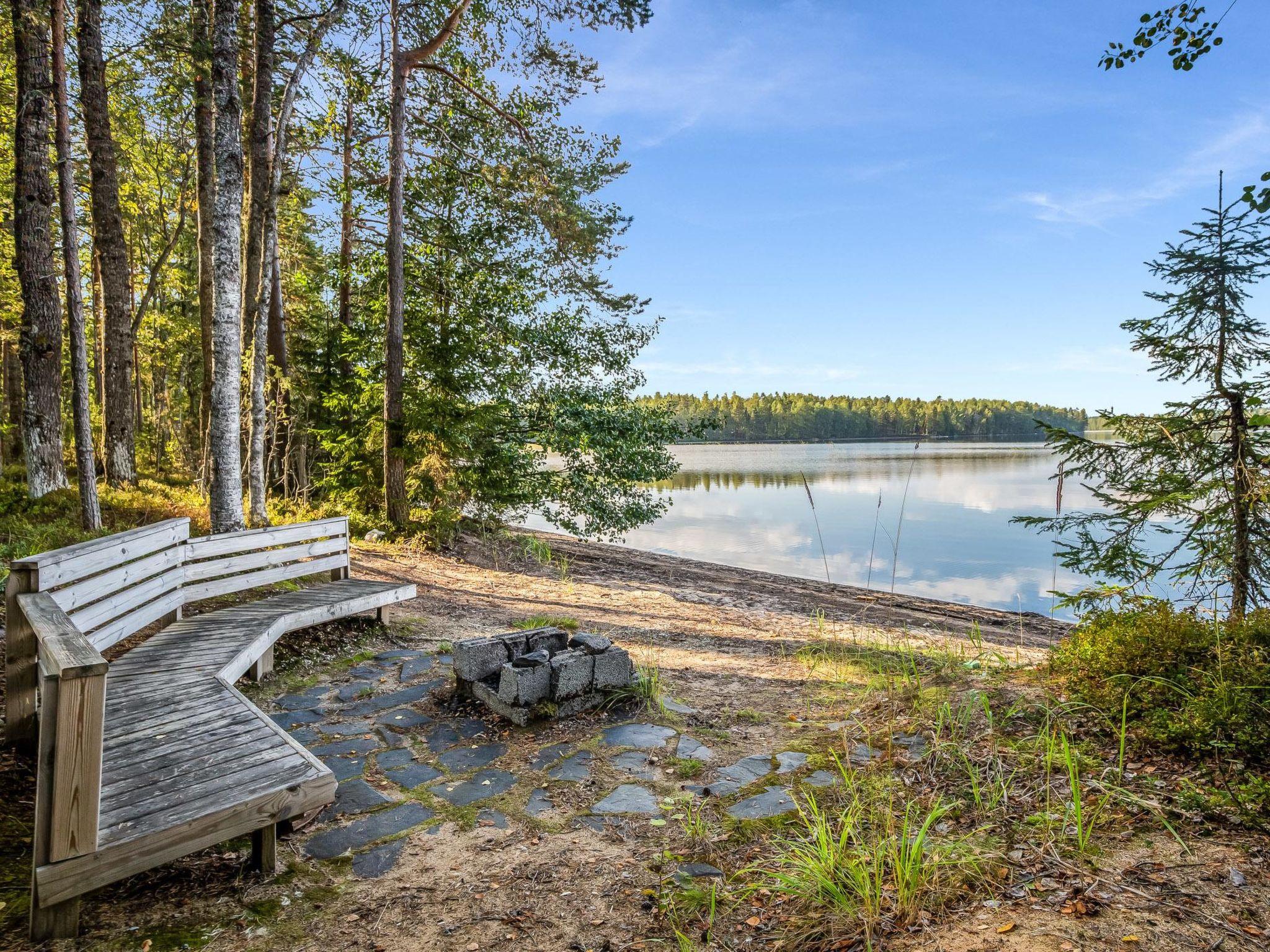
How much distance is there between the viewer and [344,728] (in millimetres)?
3475

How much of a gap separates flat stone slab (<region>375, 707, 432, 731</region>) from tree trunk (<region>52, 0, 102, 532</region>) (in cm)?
483

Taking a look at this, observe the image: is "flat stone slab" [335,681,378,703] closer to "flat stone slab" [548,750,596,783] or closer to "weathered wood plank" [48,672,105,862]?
"flat stone slab" [548,750,596,783]

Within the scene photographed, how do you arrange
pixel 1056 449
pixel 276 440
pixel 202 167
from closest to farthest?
pixel 1056 449 → pixel 202 167 → pixel 276 440

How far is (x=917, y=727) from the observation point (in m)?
3.29

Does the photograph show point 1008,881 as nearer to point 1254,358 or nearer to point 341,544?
point 1254,358

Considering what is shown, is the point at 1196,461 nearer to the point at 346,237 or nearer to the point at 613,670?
the point at 613,670

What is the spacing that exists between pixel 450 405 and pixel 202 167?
456 cm

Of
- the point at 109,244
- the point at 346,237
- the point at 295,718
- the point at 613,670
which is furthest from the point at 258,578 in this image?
the point at 346,237

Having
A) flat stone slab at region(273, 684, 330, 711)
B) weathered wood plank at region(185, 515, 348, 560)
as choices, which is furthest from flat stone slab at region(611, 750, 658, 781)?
weathered wood plank at region(185, 515, 348, 560)

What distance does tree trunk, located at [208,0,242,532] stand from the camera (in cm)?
548

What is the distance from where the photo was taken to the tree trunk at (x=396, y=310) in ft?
30.1

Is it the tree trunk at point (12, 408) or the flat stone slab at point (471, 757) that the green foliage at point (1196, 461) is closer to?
the flat stone slab at point (471, 757)

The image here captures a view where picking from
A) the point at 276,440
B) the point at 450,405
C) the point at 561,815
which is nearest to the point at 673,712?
the point at 561,815

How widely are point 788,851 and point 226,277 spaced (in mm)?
5972
